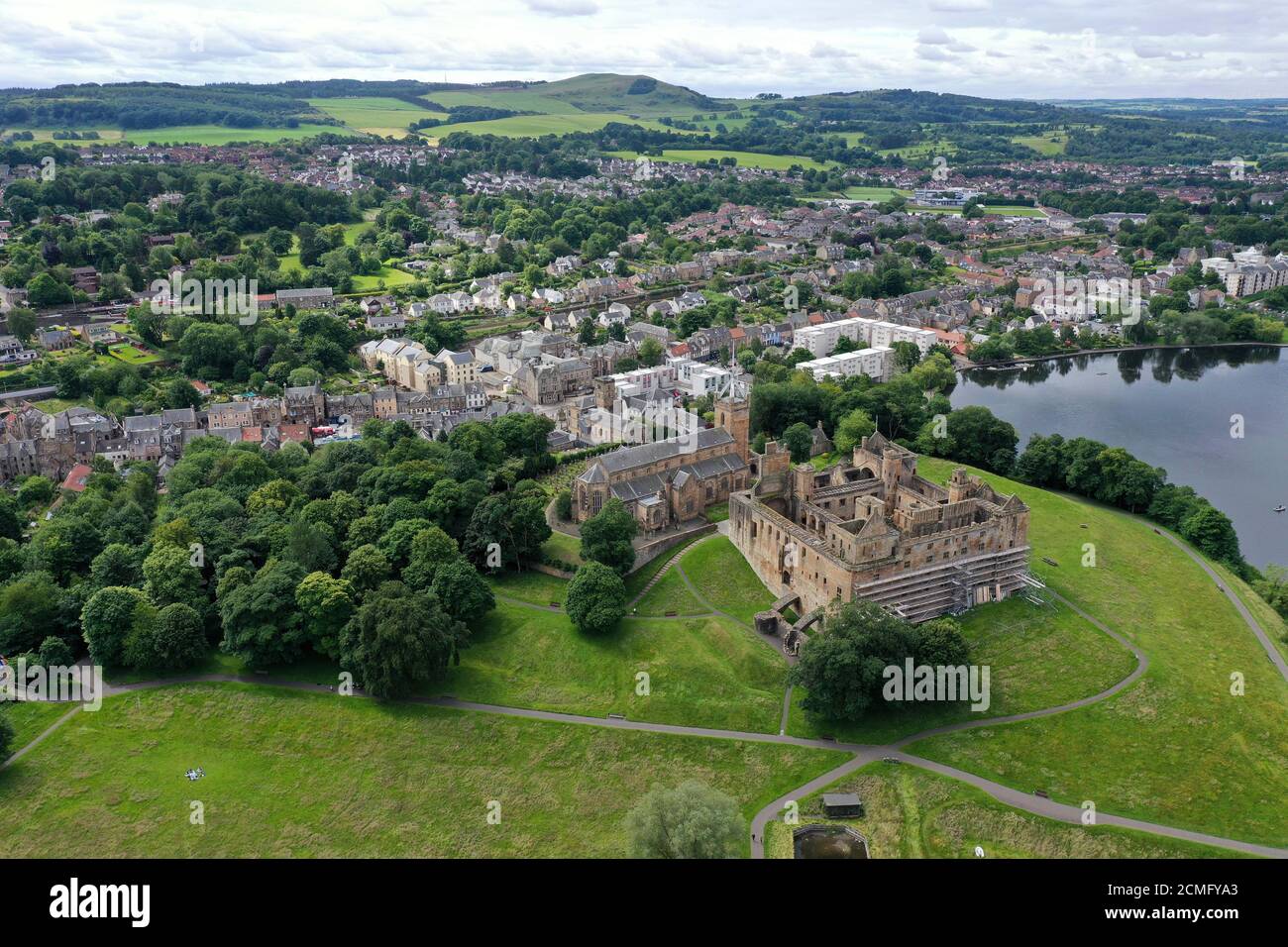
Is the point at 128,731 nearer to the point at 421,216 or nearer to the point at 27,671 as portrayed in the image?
the point at 27,671

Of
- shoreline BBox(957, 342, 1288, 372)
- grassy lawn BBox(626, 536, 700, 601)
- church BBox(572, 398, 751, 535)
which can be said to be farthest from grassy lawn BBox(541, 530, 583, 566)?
shoreline BBox(957, 342, 1288, 372)

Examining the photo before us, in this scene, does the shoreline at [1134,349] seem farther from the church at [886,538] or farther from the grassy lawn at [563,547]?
the grassy lawn at [563,547]

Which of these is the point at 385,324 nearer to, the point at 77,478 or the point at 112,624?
the point at 77,478

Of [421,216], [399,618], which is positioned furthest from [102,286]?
[399,618]

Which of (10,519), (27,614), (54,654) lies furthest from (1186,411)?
(10,519)

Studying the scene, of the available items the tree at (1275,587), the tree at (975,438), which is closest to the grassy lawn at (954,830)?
the tree at (1275,587)

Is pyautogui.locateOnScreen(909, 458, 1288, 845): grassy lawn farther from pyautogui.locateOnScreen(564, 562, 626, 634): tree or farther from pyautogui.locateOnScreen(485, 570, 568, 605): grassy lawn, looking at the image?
pyautogui.locateOnScreen(485, 570, 568, 605): grassy lawn
